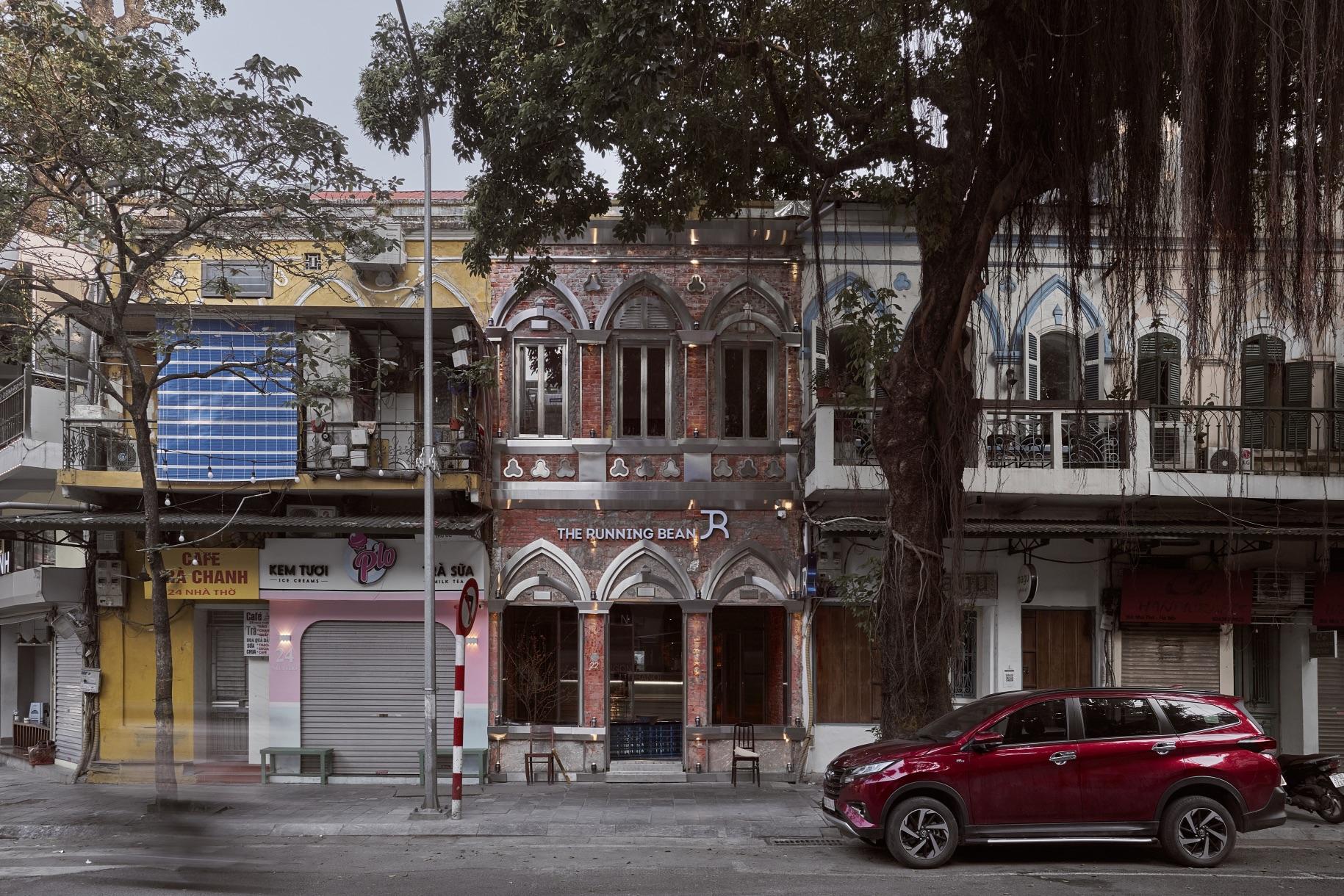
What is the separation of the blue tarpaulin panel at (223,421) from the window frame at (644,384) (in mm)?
5111

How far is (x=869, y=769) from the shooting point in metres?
11.3

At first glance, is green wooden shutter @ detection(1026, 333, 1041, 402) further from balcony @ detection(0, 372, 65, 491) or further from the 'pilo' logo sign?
balcony @ detection(0, 372, 65, 491)

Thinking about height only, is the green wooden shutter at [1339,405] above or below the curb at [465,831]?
above

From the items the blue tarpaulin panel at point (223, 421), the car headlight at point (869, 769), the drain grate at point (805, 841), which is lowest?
the drain grate at point (805, 841)

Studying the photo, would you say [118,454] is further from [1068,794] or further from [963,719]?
[1068,794]

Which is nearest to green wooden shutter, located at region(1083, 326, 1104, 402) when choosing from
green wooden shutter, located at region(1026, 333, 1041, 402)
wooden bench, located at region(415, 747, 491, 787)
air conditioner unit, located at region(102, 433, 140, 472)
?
green wooden shutter, located at region(1026, 333, 1041, 402)

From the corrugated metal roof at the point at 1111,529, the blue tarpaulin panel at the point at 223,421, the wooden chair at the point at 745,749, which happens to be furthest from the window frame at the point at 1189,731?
the blue tarpaulin panel at the point at 223,421

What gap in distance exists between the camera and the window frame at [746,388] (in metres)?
18.4

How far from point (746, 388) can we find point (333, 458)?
Result: 22.0 feet

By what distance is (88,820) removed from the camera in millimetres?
13781

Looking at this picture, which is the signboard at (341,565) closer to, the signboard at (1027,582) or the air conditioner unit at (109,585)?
the air conditioner unit at (109,585)

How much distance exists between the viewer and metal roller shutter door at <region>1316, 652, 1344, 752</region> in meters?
18.2

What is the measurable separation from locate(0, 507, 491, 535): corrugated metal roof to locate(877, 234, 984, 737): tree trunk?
274 inches

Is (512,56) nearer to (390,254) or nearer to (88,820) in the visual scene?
(390,254)
